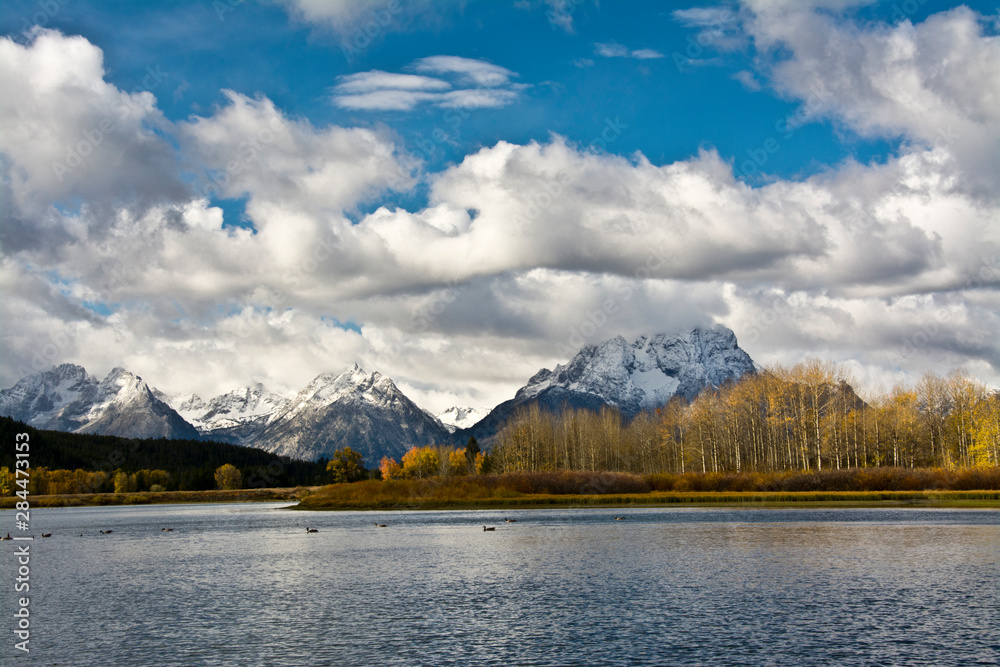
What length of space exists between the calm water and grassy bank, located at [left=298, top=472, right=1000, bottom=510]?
3180cm

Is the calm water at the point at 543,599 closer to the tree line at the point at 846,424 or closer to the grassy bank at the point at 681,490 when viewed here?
the grassy bank at the point at 681,490

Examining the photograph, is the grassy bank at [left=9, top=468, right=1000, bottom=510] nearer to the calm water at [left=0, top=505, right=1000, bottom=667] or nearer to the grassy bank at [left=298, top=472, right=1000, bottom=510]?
the grassy bank at [left=298, top=472, right=1000, bottom=510]

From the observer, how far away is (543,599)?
44.6 m

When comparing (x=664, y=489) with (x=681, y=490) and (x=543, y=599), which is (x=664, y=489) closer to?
(x=681, y=490)

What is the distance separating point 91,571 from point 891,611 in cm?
5622

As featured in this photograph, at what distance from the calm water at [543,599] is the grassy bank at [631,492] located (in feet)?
104

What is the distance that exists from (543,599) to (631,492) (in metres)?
98.2

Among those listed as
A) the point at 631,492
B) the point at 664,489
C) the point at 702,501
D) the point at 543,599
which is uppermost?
the point at 543,599

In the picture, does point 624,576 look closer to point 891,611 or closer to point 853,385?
point 891,611

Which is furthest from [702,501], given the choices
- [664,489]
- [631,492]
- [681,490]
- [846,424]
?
[846,424]

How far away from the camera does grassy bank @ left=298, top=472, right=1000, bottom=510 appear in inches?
4466

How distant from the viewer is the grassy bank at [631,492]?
4466 inches

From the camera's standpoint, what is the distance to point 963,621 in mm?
35219

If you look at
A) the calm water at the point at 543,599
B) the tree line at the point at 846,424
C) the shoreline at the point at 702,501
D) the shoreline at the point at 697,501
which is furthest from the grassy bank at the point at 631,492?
the calm water at the point at 543,599
